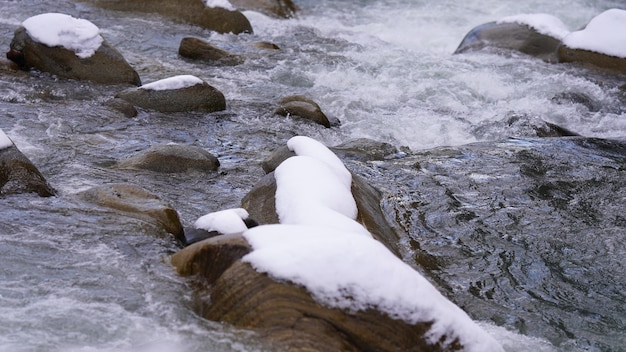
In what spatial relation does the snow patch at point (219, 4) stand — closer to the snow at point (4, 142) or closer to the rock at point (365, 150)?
the rock at point (365, 150)

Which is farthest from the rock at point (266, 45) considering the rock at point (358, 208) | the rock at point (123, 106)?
the rock at point (358, 208)

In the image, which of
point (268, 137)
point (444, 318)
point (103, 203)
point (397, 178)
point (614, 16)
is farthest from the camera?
point (614, 16)

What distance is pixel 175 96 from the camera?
7.26m

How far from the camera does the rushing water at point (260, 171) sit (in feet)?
11.9

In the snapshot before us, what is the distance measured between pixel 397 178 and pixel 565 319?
7.16 ft

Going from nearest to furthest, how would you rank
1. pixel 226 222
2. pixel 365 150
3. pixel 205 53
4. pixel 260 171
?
pixel 226 222 < pixel 260 171 < pixel 365 150 < pixel 205 53

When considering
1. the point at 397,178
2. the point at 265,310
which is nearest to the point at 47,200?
the point at 265,310

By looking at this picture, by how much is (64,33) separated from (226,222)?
4403 millimetres

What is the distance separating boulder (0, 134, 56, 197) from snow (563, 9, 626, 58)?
291 inches

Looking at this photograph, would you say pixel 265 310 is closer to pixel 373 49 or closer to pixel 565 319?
pixel 565 319

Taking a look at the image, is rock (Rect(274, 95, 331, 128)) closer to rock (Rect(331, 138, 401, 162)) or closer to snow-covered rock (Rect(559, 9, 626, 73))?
rock (Rect(331, 138, 401, 162))

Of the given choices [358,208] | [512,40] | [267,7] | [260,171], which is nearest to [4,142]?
[260,171]

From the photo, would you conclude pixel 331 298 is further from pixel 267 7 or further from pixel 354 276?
pixel 267 7

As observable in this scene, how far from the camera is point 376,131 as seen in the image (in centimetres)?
744
